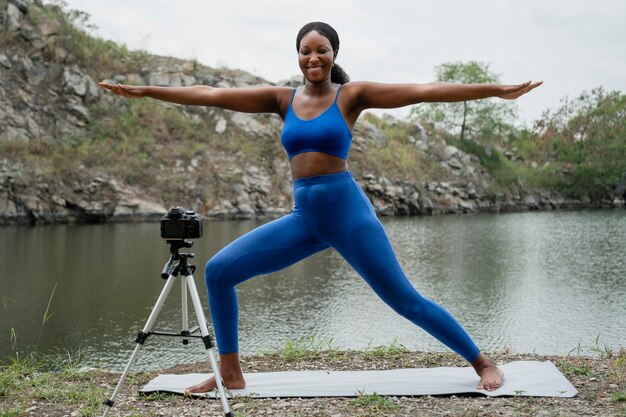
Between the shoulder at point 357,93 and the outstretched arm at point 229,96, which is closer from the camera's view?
the shoulder at point 357,93

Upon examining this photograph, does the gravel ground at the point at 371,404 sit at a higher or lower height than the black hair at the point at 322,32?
lower

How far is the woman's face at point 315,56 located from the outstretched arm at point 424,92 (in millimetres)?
227

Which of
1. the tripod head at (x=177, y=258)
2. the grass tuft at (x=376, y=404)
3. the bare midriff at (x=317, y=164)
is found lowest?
the grass tuft at (x=376, y=404)

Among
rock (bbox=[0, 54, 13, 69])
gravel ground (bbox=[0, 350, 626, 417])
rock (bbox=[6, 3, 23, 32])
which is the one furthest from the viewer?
rock (bbox=[6, 3, 23, 32])

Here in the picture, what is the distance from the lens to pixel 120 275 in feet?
44.2

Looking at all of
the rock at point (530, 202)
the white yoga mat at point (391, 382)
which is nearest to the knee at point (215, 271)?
the white yoga mat at point (391, 382)

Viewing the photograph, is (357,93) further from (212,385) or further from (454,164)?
(454,164)

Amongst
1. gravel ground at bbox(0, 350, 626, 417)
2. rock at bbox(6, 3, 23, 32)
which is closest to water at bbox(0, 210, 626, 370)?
gravel ground at bbox(0, 350, 626, 417)

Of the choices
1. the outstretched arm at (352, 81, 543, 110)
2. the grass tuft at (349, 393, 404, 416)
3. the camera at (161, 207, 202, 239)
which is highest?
the outstretched arm at (352, 81, 543, 110)

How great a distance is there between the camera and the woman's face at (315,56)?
3988mm

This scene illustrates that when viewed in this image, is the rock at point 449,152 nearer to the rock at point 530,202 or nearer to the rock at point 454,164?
the rock at point 454,164

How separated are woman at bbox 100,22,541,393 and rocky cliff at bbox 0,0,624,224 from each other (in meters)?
24.6

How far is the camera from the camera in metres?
3.45

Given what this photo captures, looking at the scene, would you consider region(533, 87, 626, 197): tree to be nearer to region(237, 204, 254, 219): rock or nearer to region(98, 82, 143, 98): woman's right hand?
region(237, 204, 254, 219): rock
